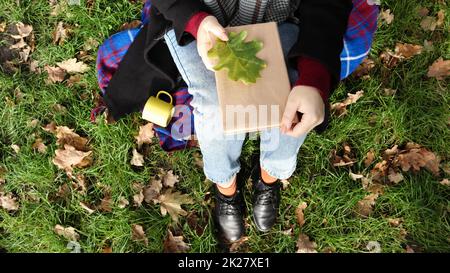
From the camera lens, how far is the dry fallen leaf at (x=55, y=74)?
2.61m

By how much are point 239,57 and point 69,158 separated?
4.59 feet

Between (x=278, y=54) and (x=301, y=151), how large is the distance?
Result: 103 centimetres

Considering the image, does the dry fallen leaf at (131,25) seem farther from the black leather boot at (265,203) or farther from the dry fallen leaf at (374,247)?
the dry fallen leaf at (374,247)

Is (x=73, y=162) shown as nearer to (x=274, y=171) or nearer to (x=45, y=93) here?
(x=45, y=93)

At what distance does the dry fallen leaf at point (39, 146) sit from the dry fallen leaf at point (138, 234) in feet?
2.32

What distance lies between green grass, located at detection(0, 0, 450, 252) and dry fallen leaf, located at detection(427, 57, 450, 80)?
1.7 inches

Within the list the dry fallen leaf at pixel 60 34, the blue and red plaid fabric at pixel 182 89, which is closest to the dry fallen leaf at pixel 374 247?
the blue and red plaid fabric at pixel 182 89

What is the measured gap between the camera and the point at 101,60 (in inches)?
96.7

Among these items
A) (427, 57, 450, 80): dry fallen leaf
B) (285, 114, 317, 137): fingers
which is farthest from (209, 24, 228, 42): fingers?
(427, 57, 450, 80): dry fallen leaf

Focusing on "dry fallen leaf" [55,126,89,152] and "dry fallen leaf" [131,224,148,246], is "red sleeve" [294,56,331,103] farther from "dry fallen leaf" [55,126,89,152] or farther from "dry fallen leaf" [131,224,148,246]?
"dry fallen leaf" [55,126,89,152]

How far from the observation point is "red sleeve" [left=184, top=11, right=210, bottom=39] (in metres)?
1.63

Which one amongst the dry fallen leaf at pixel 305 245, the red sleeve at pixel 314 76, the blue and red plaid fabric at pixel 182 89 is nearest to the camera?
the red sleeve at pixel 314 76

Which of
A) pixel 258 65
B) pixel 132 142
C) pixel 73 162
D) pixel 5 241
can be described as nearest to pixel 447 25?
pixel 258 65

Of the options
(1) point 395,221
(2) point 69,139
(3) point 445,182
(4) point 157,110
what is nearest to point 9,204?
(2) point 69,139
